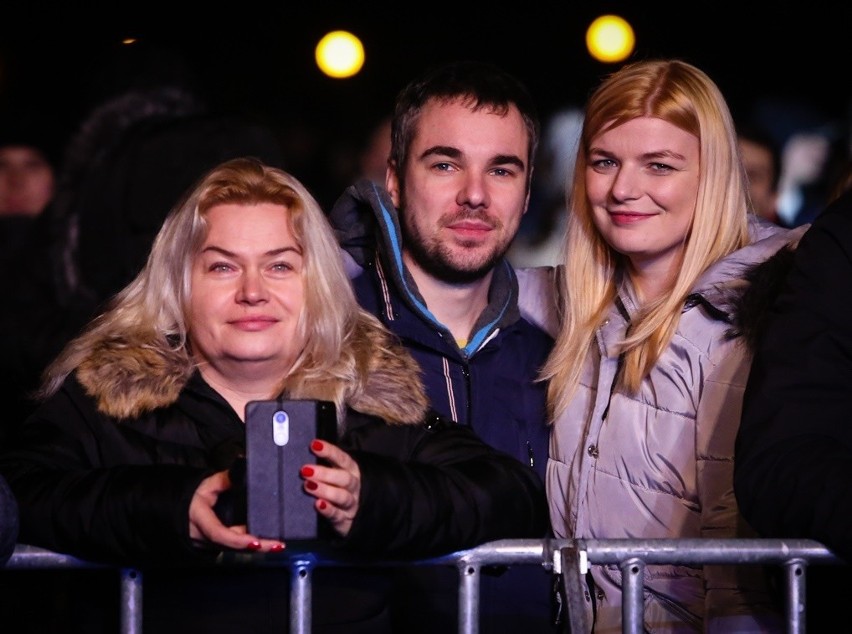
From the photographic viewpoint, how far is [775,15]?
599 cm

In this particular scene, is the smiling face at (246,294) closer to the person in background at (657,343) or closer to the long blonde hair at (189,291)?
the long blonde hair at (189,291)

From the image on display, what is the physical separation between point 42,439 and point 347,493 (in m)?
0.66

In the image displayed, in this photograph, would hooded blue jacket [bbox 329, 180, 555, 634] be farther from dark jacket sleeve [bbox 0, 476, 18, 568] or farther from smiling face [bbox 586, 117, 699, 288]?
dark jacket sleeve [bbox 0, 476, 18, 568]

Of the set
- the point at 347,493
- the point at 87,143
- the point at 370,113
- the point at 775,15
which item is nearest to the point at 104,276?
the point at 87,143

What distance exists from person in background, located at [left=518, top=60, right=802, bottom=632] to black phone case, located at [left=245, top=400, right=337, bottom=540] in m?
0.96

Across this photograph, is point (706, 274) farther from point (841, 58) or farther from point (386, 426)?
point (841, 58)


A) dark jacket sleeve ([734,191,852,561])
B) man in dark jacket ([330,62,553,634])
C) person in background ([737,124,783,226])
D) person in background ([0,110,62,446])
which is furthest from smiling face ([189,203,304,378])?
person in background ([737,124,783,226])

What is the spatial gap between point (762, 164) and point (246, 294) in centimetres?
392

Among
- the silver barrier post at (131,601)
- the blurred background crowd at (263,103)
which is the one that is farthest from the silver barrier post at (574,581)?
the blurred background crowd at (263,103)

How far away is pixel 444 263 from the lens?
10.9 ft

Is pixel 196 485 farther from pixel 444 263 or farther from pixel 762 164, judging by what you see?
pixel 762 164

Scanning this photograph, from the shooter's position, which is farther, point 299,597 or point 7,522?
point 299,597

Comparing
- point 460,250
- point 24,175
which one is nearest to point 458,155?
point 460,250

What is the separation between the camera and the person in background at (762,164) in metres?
5.84
